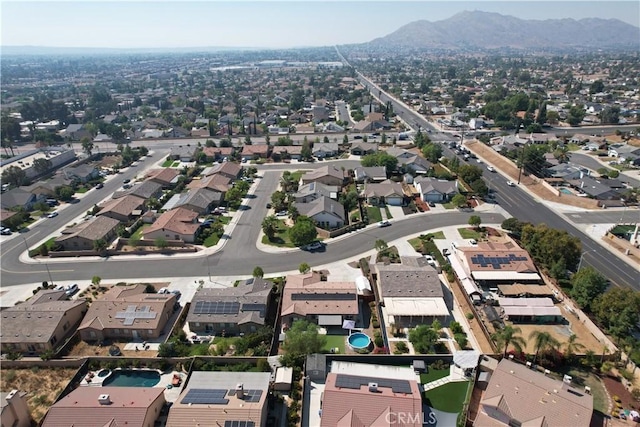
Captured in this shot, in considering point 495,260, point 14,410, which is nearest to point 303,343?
point 14,410

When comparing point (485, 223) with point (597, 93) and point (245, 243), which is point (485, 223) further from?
point (597, 93)

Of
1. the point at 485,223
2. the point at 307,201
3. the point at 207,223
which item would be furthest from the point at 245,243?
the point at 485,223

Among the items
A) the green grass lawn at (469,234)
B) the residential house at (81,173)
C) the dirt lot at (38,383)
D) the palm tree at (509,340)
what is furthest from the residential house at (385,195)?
the residential house at (81,173)

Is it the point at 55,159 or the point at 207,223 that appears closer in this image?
the point at 207,223

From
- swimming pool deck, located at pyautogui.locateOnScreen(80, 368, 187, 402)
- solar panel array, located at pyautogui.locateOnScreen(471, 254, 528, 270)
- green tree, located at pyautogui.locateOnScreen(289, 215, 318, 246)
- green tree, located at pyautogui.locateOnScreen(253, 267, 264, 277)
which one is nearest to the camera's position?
swimming pool deck, located at pyautogui.locateOnScreen(80, 368, 187, 402)

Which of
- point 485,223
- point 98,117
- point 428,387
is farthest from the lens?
point 98,117

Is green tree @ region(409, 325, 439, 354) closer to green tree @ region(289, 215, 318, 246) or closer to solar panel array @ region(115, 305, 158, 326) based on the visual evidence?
green tree @ region(289, 215, 318, 246)

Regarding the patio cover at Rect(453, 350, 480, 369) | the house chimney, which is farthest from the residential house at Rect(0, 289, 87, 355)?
the patio cover at Rect(453, 350, 480, 369)
